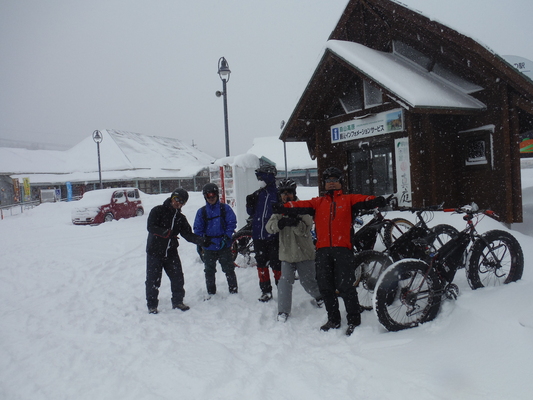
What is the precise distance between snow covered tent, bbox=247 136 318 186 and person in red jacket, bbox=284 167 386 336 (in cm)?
2925

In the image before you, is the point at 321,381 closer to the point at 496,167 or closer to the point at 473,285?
the point at 473,285

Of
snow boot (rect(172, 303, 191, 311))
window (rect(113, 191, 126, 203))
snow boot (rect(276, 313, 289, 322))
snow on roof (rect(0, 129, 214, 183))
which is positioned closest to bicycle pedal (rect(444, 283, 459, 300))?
snow boot (rect(276, 313, 289, 322))

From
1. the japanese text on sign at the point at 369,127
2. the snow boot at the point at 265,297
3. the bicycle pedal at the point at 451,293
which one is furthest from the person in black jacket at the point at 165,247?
the japanese text on sign at the point at 369,127

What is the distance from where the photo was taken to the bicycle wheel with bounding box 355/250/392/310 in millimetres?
4371

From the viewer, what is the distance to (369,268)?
4.48 metres

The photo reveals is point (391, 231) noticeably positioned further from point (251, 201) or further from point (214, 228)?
point (214, 228)

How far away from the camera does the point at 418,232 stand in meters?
4.23

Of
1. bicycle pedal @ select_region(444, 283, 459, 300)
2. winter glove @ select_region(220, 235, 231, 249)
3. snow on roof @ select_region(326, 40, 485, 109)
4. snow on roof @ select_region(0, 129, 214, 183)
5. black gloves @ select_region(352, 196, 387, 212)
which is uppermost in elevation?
snow on roof @ select_region(0, 129, 214, 183)

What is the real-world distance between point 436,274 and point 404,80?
4663 mm

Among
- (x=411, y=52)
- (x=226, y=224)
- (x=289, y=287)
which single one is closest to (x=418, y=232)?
(x=289, y=287)

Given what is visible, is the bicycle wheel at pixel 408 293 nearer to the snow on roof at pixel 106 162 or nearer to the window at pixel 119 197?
the window at pixel 119 197

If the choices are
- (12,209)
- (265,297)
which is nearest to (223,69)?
(265,297)

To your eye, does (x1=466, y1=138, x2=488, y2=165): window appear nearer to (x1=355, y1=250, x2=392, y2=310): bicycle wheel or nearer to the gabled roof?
the gabled roof

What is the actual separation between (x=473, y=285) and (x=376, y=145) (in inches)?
201
